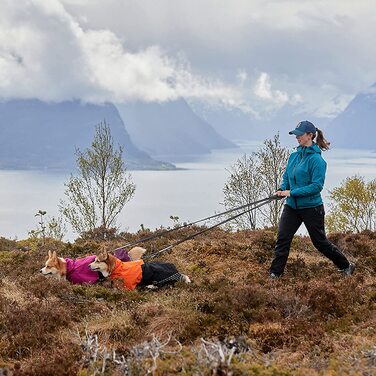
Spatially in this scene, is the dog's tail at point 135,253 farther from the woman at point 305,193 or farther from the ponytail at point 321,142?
the ponytail at point 321,142

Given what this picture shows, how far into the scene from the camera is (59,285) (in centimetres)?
802

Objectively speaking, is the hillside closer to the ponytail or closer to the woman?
the woman

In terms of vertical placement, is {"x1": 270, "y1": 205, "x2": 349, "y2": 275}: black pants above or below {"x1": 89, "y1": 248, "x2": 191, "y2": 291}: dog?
above

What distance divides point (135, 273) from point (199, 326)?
2.80 meters

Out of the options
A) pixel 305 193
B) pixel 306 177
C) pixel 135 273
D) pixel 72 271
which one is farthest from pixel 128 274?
pixel 306 177

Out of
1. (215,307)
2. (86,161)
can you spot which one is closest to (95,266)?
(215,307)

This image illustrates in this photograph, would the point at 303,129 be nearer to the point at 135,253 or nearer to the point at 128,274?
the point at 128,274

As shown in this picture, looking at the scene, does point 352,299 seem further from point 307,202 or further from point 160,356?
point 160,356

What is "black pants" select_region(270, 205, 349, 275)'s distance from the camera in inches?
338

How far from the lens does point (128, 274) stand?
863 centimetres

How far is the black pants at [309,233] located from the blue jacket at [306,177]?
14cm

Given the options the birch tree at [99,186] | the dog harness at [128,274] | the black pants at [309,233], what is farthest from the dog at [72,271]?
the birch tree at [99,186]

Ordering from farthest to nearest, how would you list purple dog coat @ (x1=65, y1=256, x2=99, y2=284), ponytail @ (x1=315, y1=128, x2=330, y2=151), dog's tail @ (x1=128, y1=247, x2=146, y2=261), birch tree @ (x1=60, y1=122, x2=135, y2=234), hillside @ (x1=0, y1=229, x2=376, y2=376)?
birch tree @ (x1=60, y1=122, x2=135, y2=234) → dog's tail @ (x1=128, y1=247, x2=146, y2=261) → purple dog coat @ (x1=65, y1=256, x2=99, y2=284) → ponytail @ (x1=315, y1=128, x2=330, y2=151) → hillside @ (x1=0, y1=229, x2=376, y2=376)

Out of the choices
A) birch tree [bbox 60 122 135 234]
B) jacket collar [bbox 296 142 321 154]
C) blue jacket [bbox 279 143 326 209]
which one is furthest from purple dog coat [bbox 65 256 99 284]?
birch tree [bbox 60 122 135 234]
